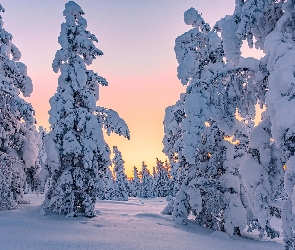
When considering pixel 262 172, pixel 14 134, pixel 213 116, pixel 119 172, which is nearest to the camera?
pixel 262 172

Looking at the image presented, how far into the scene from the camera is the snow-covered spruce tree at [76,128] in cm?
1288

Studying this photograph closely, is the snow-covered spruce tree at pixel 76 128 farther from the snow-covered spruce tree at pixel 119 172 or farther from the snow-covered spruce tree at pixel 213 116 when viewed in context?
the snow-covered spruce tree at pixel 119 172

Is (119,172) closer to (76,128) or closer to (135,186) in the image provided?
(135,186)

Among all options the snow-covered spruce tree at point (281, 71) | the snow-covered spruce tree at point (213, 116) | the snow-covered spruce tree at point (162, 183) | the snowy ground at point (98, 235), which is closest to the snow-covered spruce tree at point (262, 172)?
the snow-covered spruce tree at point (281, 71)

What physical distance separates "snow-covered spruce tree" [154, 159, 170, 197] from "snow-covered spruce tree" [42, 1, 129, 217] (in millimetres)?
75824

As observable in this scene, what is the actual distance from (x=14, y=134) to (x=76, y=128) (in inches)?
151

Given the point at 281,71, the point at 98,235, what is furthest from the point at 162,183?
the point at 281,71

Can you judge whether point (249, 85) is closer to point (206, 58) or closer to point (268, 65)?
point (268, 65)

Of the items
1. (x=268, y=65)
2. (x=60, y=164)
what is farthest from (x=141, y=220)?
(x=268, y=65)

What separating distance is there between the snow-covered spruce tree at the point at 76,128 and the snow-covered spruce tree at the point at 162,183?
249 ft

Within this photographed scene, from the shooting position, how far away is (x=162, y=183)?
3519 inches

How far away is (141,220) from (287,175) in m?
7.08

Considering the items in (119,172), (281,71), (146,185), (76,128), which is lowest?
(281,71)

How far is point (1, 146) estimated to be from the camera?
14852 mm
